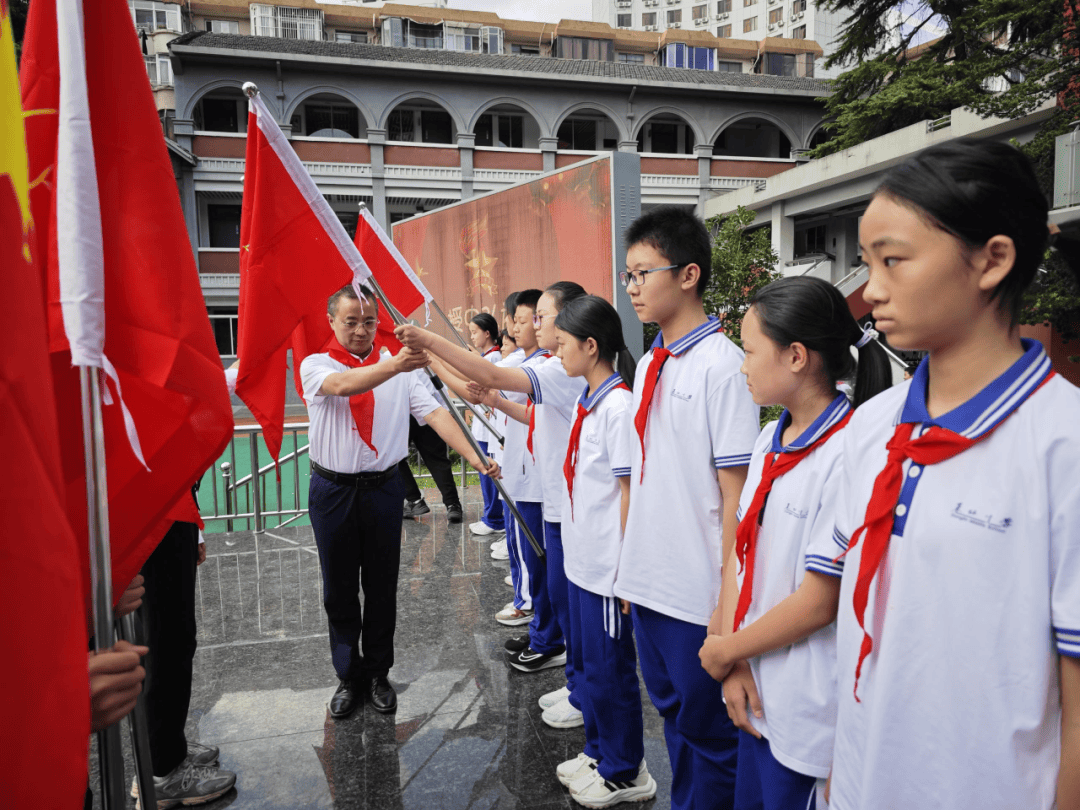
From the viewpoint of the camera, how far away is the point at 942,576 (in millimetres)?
1216

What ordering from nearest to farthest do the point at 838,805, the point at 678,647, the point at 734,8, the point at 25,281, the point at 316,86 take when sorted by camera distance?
the point at 25,281, the point at 838,805, the point at 678,647, the point at 316,86, the point at 734,8

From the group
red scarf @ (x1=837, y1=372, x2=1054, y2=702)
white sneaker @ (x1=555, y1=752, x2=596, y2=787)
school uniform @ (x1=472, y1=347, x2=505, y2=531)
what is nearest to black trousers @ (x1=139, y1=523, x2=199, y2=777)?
white sneaker @ (x1=555, y1=752, x2=596, y2=787)

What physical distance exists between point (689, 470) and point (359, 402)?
1831mm

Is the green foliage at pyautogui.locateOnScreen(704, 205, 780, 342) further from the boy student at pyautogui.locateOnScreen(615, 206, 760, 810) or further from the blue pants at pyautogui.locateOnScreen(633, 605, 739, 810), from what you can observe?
the blue pants at pyautogui.locateOnScreen(633, 605, 739, 810)

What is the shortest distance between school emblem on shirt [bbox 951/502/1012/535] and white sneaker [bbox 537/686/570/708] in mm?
2728

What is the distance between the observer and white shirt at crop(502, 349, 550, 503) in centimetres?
453

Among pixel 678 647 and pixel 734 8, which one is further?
pixel 734 8

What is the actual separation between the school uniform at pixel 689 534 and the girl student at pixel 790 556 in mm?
309

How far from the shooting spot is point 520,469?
4.68 m

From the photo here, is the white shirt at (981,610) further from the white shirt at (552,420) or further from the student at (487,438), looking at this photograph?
the student at (487,438)

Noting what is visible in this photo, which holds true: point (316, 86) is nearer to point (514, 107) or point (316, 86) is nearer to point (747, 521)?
point (514, 107)

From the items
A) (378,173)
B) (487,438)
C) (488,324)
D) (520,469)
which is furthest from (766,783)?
(378,173)

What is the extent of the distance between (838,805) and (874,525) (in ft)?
1.90

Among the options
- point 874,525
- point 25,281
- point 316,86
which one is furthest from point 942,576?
point 316,86
